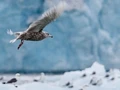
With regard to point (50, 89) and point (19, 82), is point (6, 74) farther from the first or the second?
point (50, 89)

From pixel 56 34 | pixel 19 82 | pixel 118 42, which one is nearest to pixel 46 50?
pixel 56 34

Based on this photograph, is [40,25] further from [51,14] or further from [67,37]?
[67,37]

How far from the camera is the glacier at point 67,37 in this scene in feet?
13.3

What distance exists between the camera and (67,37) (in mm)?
4281

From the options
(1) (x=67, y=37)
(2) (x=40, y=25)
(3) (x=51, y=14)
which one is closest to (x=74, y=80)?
(1) (x=67, y=37)

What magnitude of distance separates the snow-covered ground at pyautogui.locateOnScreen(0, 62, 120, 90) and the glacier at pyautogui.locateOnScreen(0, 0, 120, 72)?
9 cm

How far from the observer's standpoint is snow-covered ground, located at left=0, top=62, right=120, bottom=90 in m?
3.92

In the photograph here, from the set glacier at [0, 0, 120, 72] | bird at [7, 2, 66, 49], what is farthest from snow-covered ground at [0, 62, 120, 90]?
bird at [7, 2, 66, 49]

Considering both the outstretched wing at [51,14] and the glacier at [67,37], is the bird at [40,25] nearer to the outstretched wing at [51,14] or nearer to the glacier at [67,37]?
the outstretched wing at [51,14]

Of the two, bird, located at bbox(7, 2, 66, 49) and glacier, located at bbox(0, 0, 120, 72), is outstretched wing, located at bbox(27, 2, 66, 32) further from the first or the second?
glacier, located at bbox(0, 0, 120, 72)

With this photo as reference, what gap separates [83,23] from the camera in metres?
4.28

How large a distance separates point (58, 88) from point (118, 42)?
37.4 inches

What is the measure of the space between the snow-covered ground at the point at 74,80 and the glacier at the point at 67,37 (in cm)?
9

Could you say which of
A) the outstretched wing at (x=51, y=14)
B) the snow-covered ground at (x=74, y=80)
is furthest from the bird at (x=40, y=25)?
the snow-covered ground at (x=74, y=80)
